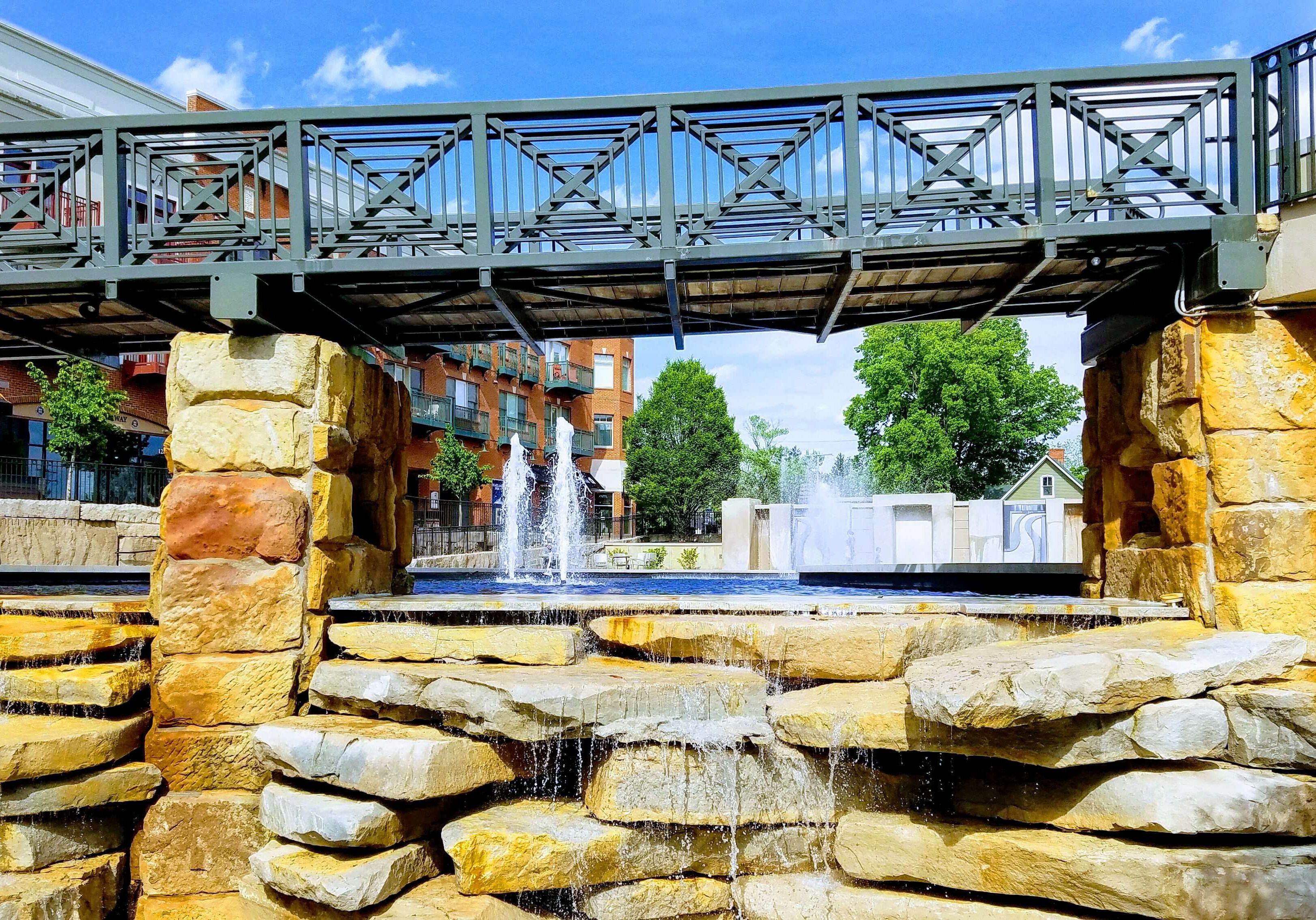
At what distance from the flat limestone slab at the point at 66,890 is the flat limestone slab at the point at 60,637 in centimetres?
125

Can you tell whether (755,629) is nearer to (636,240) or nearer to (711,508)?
(636,240)

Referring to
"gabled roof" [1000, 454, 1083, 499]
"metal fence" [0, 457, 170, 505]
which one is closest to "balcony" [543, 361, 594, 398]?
"gabled roof" [1000, 454, 1083, 499]

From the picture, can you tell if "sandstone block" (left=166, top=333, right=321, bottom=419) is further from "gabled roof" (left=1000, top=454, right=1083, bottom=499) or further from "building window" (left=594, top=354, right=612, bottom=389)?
"building window" (left=594, top=354, right=612, bottom=389)

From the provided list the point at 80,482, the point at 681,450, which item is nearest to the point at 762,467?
the point at 681,450

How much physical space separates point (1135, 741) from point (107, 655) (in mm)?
6024

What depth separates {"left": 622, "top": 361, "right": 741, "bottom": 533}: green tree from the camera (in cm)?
3981

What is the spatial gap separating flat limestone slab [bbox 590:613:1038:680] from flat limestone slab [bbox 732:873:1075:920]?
44.0 inches

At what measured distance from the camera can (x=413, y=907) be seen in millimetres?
4434

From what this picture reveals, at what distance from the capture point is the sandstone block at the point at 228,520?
5625 millimetres

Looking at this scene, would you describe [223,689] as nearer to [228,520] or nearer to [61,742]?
[61,742]

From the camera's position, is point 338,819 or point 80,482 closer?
point 338,819

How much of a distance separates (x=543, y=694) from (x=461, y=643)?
0.97m

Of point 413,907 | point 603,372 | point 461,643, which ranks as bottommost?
point 413,907

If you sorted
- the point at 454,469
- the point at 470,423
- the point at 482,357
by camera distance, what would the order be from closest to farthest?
the point at 454,469
the point at 470,423
the point at 482,357
